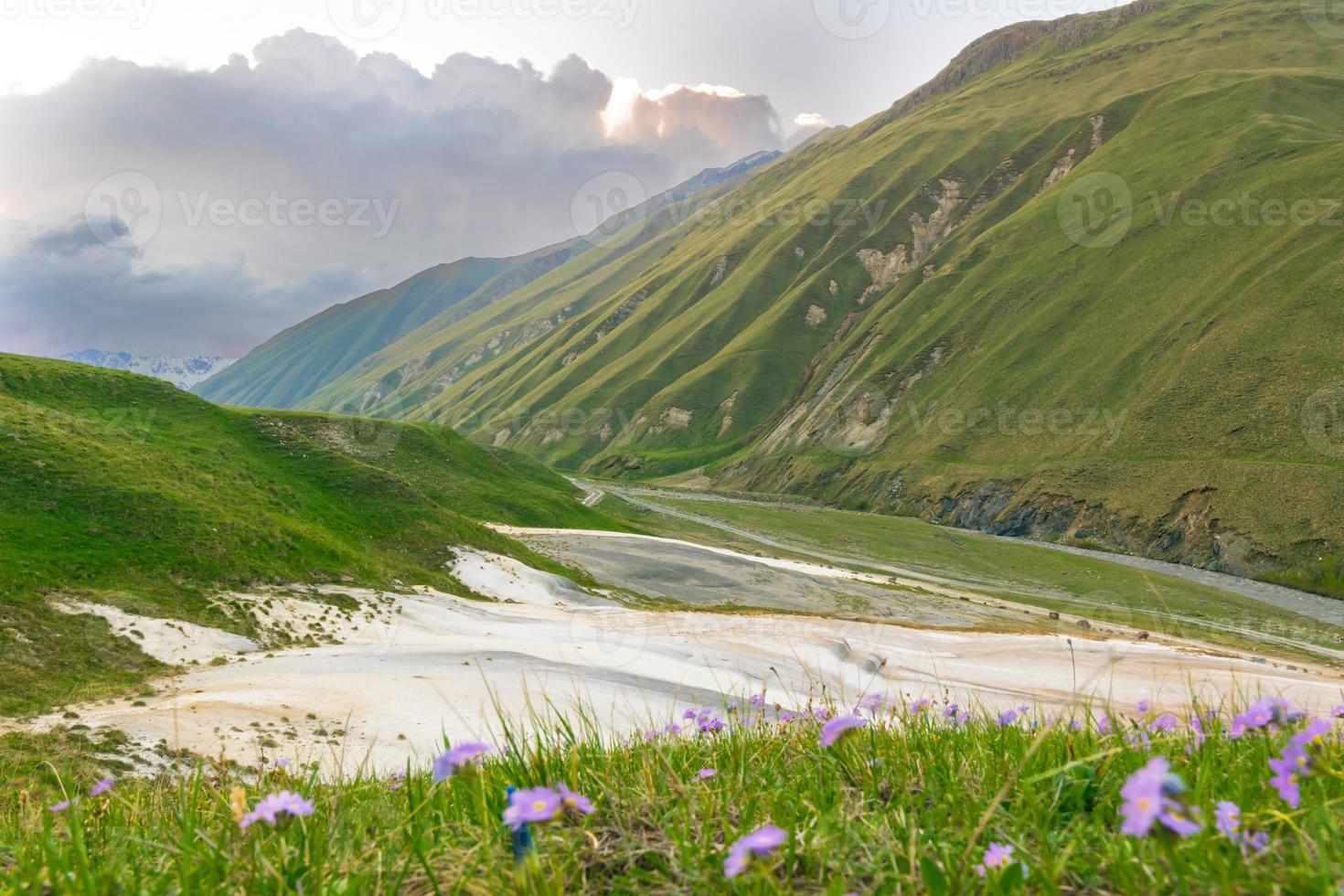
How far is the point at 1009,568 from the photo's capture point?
8406 cm

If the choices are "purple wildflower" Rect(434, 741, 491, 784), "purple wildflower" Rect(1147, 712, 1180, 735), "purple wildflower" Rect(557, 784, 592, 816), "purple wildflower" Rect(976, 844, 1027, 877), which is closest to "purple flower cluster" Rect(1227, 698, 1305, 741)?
"purple wildflower" Rect(1147, 712, 1180, 735)

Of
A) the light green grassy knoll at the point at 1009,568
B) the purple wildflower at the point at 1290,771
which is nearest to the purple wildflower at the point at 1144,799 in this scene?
the purple wildflower at the point at 1290,771

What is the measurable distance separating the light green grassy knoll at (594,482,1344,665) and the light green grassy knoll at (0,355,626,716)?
150 ft

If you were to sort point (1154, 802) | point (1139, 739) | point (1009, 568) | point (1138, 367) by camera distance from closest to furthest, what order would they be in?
point (1154, 802) → point (1139, 739) → point (1009, 568) → point (1138, 367)

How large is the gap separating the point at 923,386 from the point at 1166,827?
6347 inches

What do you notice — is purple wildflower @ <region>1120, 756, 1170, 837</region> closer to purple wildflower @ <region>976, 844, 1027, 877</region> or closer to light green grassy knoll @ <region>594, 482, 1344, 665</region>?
purple wildflower @ <region>976, 844, 1027, 877</region>

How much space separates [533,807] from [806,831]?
1.05 meters

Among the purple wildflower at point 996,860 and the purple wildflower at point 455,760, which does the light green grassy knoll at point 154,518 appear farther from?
the purple wildflower at point 996,860

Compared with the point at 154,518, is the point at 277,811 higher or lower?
higher

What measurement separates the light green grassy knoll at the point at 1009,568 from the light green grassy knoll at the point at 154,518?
4557 cm

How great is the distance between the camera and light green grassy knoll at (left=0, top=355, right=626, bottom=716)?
23781mm

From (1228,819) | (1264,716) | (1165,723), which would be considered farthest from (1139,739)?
(1228,819)

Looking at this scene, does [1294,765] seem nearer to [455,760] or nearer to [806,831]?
[806,831]

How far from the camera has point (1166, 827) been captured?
137 cm
